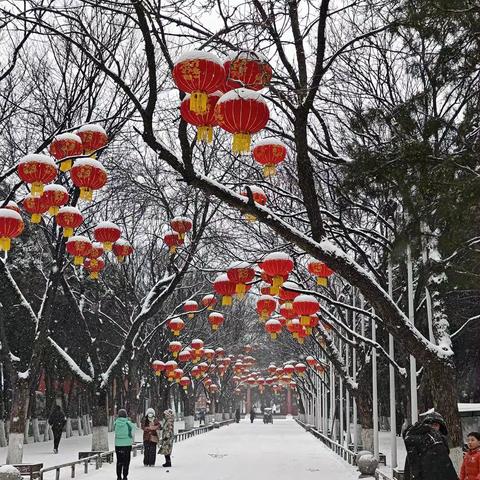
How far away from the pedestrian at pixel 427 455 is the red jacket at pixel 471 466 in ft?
4.16

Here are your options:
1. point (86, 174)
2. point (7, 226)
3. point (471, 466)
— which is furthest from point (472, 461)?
point (7, 226)

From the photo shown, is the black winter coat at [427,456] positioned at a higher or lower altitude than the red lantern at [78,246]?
lower

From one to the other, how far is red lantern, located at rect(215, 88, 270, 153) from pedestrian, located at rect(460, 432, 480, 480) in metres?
4.69

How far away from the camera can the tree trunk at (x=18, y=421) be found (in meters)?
15.8

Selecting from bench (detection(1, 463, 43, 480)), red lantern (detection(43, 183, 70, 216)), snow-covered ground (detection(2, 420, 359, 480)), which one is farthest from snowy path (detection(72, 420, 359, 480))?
red lantern (detection(43, 183, 70, 216))

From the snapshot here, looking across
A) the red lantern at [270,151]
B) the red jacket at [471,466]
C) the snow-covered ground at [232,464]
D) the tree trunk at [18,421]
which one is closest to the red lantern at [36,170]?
the red lantern at [270,151]

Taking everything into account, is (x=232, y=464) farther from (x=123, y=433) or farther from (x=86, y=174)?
(x=86, y=174)

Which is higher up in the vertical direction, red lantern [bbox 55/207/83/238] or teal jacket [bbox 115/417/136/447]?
red lantern [bbox 55/207/83/238]

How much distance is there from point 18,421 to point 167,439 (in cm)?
489

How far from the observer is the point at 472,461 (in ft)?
28.1

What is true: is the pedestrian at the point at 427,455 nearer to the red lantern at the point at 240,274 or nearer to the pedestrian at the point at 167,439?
the red lantern at the point at 240,274

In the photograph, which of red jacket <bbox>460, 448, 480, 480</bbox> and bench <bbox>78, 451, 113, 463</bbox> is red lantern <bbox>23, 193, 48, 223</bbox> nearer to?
red jacket <bbox>460, 448, 480, 480</bbox>

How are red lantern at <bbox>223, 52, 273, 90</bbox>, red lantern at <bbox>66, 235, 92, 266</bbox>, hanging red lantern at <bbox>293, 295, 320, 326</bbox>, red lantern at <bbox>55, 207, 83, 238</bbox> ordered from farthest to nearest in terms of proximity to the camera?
hanging red lantern at <bbox>293, 295, 320, 326</bbox> → red lantern at <bbox>66, 235, 92, 266</bbox> → red lantern at <bbox>55, 207, 83, 238</bbox> → red lantern at <bbox>223, 52, 273, 90</bbox>

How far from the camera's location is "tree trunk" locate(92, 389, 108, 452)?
20.0m
